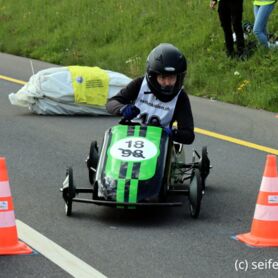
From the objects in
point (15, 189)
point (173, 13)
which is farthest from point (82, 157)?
point (173, 13)

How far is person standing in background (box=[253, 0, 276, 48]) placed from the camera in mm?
14383

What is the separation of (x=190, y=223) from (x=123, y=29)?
41.3 feet

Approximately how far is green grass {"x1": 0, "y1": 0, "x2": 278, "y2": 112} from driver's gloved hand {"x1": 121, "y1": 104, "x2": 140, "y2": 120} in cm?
534

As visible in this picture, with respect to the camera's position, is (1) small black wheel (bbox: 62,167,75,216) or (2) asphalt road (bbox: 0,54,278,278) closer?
(2) asphalt road (bbox: 0,54,278,278)

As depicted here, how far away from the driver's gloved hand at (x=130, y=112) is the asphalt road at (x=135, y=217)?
34.1 inches

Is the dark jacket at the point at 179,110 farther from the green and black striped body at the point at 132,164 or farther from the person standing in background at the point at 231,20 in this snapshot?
the person standing in background at the point at 231,20

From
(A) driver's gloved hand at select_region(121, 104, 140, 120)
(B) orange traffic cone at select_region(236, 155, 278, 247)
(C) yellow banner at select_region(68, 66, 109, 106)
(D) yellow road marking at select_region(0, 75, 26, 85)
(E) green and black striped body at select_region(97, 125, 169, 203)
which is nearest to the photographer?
(B) orange traffic cone at select_region(236, 155, 278, 247)

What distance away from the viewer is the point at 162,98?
7.88 m

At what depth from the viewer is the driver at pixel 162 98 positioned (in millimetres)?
7629

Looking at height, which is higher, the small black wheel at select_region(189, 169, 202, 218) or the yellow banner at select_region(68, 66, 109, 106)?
the small black wheel at select_region(189, 169, 202, 218)

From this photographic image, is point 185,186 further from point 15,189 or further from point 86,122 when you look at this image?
point 86,122

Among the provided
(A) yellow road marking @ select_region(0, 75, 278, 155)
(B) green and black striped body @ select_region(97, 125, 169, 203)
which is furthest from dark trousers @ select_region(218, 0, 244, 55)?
(B) green and black striped body @ select_region(97, 125, 169, 203)

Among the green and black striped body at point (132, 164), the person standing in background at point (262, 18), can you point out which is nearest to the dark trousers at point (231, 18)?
the person standing in background at point (262, 18)

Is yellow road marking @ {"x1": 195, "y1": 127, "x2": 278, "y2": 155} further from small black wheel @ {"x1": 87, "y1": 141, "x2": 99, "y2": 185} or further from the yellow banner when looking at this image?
small black wheel @ {"x1": 87, "y1": 141, "x2": 99, "y2": 185}
